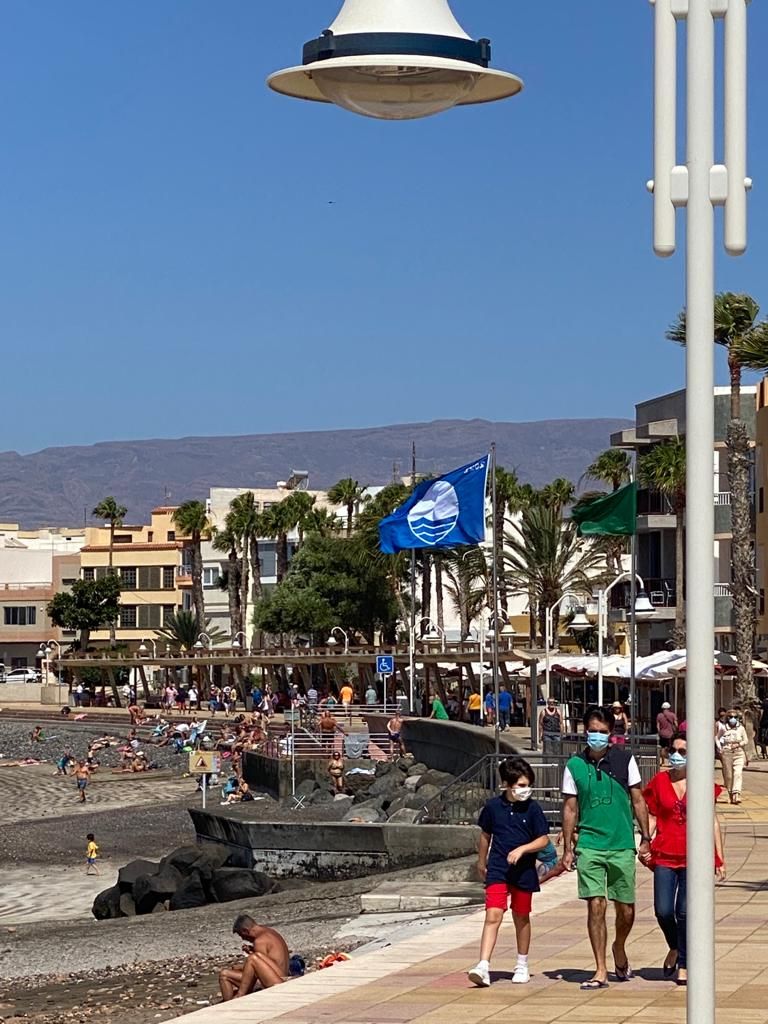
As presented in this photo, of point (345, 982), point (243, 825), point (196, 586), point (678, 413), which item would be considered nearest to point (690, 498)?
point (345, 982)

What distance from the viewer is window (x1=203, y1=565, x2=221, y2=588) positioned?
397 ft

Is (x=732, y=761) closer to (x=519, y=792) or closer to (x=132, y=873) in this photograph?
(x=132, y=873)

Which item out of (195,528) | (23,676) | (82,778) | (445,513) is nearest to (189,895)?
(445,513)

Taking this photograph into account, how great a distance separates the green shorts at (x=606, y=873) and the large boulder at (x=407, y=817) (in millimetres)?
17130

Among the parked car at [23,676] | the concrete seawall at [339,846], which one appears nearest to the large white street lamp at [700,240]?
the concrete seawall at [339,846]

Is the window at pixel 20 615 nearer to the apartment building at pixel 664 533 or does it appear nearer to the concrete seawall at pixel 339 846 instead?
the apartment building at pixel 664 533

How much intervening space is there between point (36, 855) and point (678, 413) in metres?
37.2

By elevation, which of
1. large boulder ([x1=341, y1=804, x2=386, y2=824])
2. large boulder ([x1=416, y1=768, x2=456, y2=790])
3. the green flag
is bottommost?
large boulder ([x1=341, y1=804, x2=386, y2=824])

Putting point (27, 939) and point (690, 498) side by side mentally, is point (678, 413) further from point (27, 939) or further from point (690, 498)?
point (690, 498)

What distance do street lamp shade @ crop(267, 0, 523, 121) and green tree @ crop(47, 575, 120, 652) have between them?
10812cm

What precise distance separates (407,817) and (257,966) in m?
17.8

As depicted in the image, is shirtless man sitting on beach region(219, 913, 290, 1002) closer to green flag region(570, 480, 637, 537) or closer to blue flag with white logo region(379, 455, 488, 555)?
green flag region(570, 480, 637, 537)

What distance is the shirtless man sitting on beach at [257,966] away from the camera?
13695 mm

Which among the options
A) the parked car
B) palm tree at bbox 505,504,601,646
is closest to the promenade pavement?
palm tree at bbox 505,504,601,646
